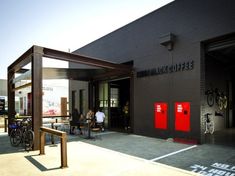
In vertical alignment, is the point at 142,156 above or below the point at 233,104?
below

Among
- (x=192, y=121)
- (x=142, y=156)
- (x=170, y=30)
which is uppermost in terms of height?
(x=170, y=30)

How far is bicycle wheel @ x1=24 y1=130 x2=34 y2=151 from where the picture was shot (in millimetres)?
7060

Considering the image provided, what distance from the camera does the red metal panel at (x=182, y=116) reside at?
27.5 feet

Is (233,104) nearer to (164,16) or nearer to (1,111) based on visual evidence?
(164,16)

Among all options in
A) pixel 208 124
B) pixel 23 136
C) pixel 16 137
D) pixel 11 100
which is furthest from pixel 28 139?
pixel 208 124

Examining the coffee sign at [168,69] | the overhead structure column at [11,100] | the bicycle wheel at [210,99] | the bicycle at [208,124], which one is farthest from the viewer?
the overhead structure column at [11,100]

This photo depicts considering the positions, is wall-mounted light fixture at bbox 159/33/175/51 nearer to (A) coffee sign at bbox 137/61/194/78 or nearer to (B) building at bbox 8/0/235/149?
(B) building at bbox 8/0/235/149

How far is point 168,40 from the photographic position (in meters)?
8.95

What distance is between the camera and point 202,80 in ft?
26.8

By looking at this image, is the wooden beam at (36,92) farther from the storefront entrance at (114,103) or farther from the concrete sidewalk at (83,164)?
the storefront entrance at (114,103)

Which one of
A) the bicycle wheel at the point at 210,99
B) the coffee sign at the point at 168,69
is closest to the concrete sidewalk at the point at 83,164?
the coffee sign at the point at 168,69

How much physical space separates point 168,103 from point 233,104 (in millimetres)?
6273

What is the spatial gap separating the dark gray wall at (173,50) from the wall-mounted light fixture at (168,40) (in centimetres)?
18

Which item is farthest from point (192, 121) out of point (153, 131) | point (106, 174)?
point (106, 174)
